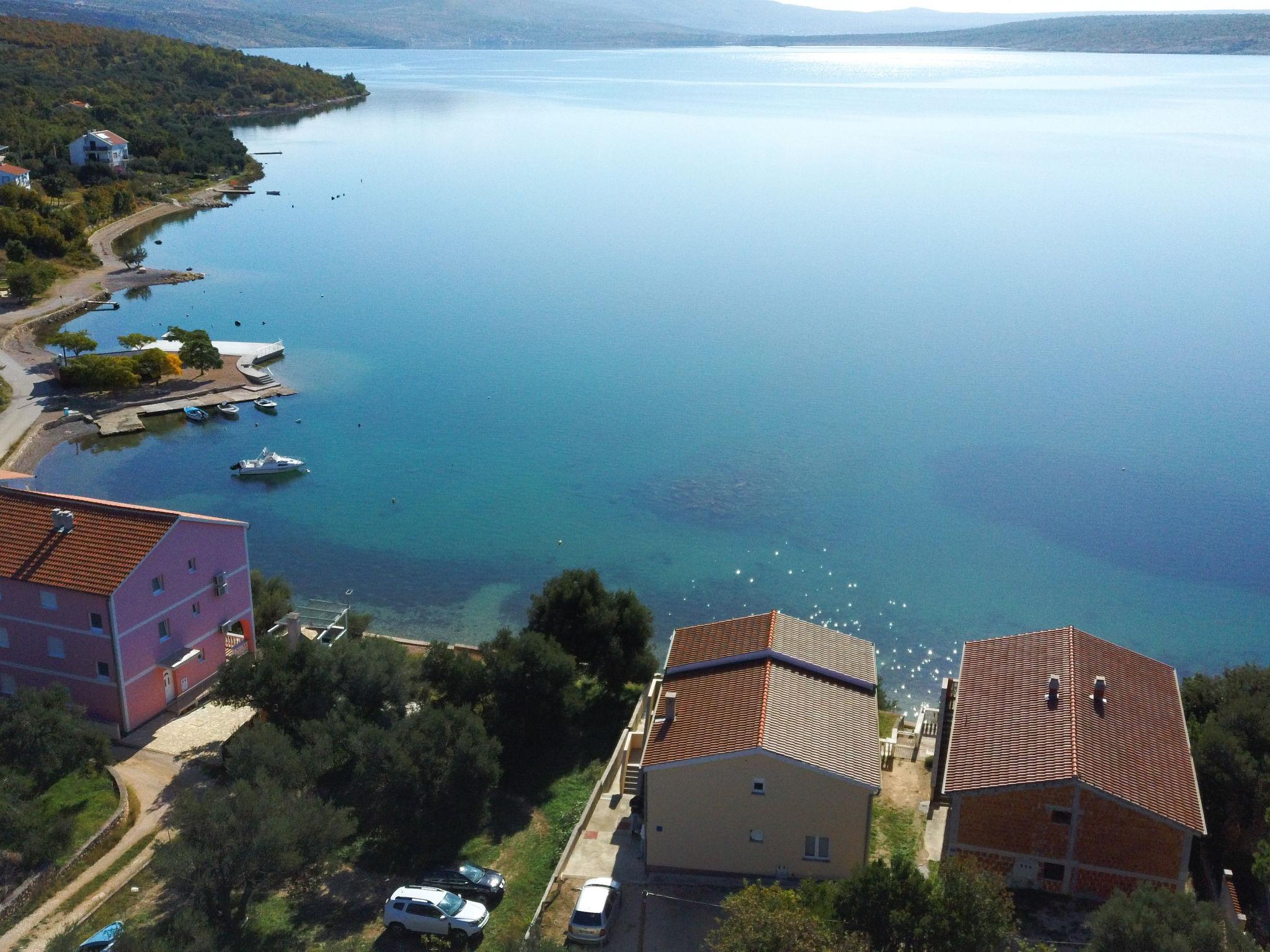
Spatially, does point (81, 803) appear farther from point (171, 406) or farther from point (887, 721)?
point (171, 406)

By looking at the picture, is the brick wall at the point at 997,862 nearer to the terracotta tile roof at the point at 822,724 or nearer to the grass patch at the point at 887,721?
the terracotta tile roof at the point at 822,724

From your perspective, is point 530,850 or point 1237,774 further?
point 530,850

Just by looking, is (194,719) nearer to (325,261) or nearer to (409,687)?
(409,687)

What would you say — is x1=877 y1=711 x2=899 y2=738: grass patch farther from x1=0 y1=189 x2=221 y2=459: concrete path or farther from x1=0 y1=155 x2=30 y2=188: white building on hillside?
x1=0 y1=155 x2=30 y2=188: white building on hillside

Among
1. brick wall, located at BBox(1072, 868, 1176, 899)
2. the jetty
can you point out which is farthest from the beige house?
the jetty

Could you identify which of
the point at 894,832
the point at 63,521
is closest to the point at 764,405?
the point at 894,832

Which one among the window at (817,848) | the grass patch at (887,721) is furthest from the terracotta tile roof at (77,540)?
the grass patch at (887,721)
